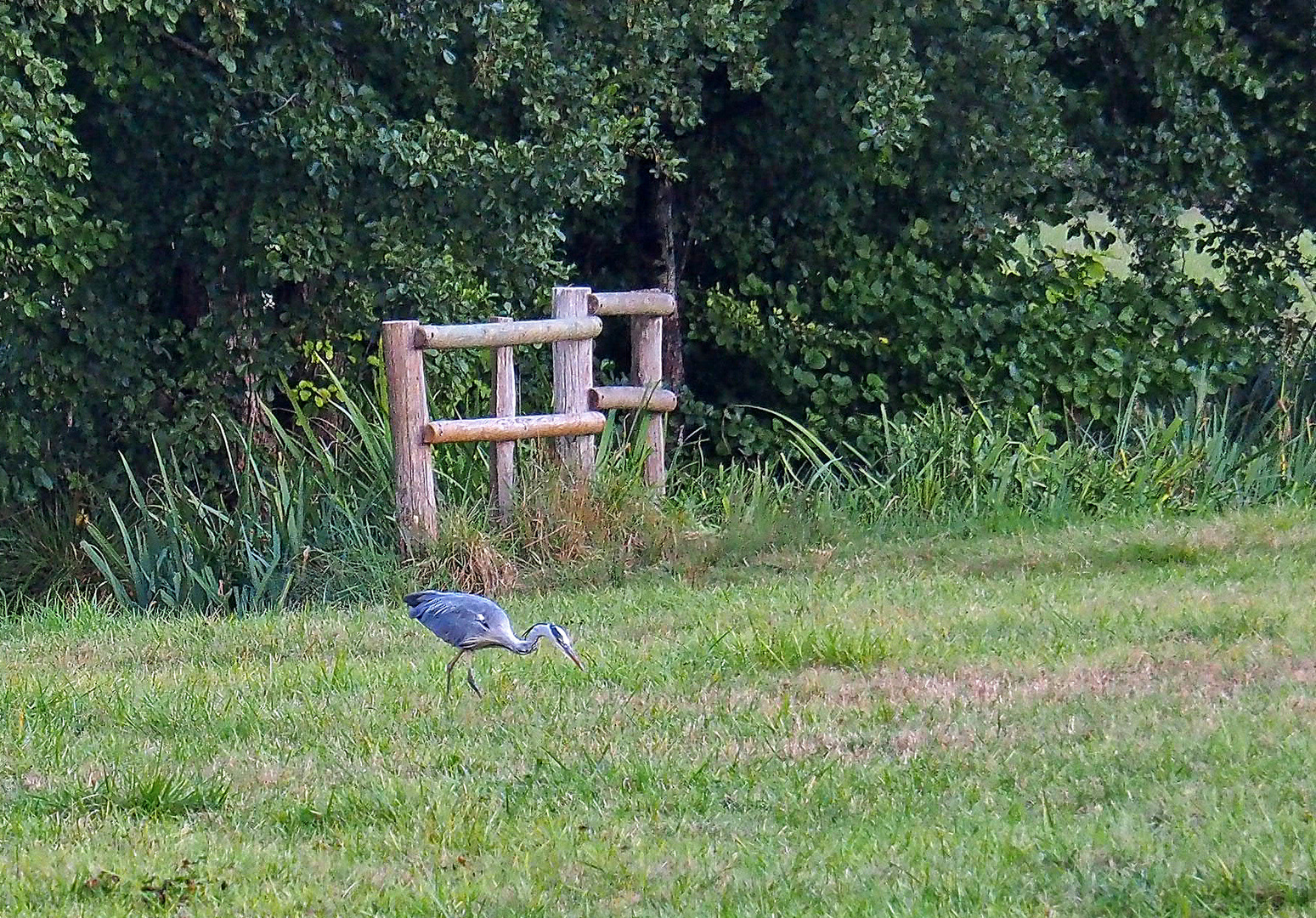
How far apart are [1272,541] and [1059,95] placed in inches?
158

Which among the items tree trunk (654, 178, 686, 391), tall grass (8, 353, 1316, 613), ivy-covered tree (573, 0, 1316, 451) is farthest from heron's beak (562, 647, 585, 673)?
tree trunk (654, 178, 686, 391)

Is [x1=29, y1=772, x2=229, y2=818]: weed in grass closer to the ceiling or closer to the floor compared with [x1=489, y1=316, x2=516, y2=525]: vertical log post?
closer to the floor

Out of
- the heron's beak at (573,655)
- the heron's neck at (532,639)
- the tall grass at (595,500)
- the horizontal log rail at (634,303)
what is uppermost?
the horizontal log rail at (634,303)

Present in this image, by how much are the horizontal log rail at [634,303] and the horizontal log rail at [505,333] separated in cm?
20

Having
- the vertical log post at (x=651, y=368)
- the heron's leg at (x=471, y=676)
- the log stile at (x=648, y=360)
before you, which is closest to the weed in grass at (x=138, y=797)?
the heron's leg at (x=471, y=676)

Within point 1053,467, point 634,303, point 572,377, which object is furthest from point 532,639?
point 1053,467

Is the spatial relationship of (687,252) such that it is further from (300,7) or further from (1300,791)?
(1300,791)

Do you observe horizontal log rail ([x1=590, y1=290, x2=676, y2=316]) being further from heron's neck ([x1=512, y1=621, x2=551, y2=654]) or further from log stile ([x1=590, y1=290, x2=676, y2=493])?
heron's neck ([x1=512, y1=621, x2=551, y2=654])

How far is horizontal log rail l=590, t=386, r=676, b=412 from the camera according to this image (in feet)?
35.2

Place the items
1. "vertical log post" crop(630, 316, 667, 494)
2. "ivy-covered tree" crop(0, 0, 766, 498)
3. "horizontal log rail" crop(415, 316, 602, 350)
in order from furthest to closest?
1. "vertical log post" crop(630, 316, 667, 494)
2. "ivy-covered tree" crop(0, 0, 766, 498)
3. "horizontal log rail" crop(415, 316, 602, 350)

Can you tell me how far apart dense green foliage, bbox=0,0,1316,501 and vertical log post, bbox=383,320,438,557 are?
1143mm

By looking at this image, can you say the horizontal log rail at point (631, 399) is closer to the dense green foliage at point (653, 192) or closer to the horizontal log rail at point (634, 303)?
the horizontal log rail at point (634, 303)

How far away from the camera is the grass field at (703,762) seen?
455 centimetres

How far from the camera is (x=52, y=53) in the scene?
10023 mm
